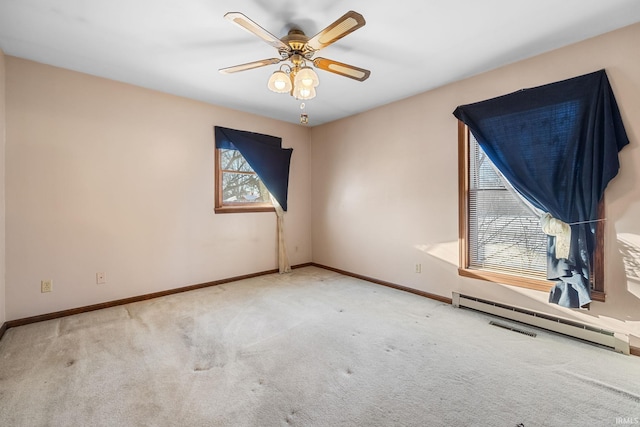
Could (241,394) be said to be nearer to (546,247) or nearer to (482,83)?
(546,247)

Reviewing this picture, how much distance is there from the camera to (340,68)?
2141 mm

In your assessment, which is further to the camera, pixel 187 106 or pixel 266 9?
pixel 187 106

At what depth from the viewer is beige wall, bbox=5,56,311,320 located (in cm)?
266

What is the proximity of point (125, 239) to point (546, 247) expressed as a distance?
428cm

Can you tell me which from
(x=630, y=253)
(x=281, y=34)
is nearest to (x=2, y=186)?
(x=281, y=34)

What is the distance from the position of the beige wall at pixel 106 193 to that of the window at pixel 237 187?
12cm

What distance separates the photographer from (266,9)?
195 centimetres

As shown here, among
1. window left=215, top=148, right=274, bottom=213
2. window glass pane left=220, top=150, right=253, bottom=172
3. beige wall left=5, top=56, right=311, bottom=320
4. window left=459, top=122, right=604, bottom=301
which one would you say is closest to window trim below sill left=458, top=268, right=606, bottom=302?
window left=459, top=122, right=604, bottom=301

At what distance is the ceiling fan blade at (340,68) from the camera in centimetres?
207

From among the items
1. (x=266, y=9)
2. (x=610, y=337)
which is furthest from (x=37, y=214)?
(x=610, y=337)

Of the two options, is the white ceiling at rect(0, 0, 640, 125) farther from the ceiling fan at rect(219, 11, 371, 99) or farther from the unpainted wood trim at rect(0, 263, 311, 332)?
the unpainted wood trim at rect(0, 263, 311, 332)

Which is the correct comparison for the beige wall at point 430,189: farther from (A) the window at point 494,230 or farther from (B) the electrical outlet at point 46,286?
(B) the electrical outlet at point 46,286

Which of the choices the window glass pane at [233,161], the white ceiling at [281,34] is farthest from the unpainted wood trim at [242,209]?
the white ceiling at [281,34]

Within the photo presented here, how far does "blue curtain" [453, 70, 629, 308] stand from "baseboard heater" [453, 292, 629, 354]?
0.20 metres
